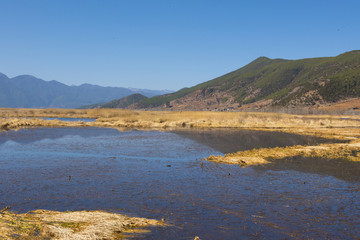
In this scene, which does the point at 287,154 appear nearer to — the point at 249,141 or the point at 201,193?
the point at 249,141

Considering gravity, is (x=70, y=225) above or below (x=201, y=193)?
above

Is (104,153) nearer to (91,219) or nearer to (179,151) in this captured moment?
(179,151)

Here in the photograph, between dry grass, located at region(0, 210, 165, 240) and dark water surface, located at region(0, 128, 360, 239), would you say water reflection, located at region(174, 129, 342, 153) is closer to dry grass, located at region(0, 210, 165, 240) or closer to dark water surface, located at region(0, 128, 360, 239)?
dark water surface, located at region(0, 128, 360, 239)

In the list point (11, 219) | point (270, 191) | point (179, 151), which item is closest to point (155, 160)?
point (179, 151)

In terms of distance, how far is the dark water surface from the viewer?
11336mm

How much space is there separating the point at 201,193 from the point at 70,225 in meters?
7.41

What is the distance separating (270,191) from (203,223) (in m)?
5.96

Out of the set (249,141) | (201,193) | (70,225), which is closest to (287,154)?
(249,141)

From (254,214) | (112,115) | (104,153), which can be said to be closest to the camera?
(254,214)

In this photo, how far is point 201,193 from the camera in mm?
15531

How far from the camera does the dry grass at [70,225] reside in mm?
8812

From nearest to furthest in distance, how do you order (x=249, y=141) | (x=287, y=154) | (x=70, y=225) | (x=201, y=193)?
1. (x=70, y=225)
2. (x=201, y=193)
3. (x=287, y=154)
4. (x=249, y=141)

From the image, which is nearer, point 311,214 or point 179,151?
point 311,214

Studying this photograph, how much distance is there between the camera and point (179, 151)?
100ft
